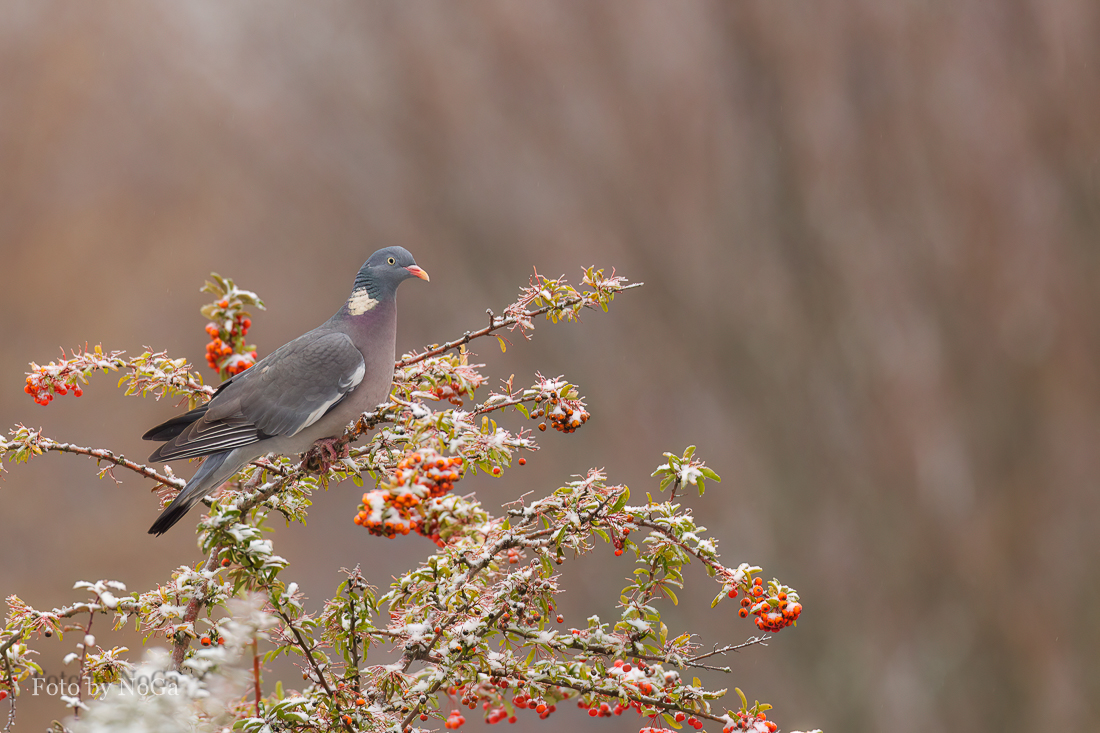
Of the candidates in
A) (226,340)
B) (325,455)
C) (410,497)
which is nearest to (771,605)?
(410,497)

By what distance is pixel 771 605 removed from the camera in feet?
3.09

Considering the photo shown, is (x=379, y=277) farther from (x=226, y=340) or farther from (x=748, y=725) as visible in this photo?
(x=748, y=725)

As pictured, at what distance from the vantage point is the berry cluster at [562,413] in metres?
1.03

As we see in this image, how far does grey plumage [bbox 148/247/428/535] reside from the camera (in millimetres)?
1143

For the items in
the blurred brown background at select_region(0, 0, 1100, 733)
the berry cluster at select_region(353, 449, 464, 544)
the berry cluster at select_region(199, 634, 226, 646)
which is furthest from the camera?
the blurred brown background at select_region(0, 0, 1100, 733)

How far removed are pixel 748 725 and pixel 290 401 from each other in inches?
28.7

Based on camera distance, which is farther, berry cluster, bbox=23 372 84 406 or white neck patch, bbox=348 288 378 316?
white neck patch, bbox=348 288 378 316

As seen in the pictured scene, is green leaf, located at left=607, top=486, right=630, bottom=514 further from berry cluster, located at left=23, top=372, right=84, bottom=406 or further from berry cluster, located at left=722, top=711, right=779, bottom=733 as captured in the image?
berry cluster, located at left=23, top=372, right=84, bottom=406

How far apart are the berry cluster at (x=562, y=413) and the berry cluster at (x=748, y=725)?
0.38 metres

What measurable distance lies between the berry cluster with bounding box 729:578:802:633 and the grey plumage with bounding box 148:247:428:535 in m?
0.58

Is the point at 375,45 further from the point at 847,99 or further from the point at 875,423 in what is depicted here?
the point at 875,423

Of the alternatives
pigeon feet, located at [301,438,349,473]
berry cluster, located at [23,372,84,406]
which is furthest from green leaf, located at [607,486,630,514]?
berry cluster, located at [23,372,84,406]

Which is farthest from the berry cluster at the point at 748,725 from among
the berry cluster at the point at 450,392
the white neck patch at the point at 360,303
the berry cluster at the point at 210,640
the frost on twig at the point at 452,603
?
the white neck patch at the point at 360,303

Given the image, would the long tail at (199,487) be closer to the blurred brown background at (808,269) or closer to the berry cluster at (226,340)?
the berry cluster at (226,340)
